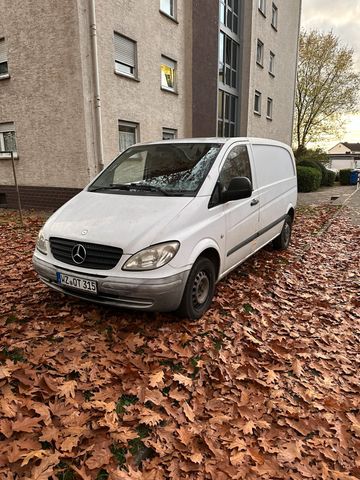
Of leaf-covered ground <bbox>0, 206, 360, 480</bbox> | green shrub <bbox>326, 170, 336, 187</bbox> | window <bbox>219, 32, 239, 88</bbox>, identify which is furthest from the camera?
green shrub <bbox>326, 170, 336, 187</bbox>

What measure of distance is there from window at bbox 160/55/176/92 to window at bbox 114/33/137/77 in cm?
179

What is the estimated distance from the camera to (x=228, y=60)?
18.4m

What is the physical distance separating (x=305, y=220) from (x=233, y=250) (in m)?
6.80

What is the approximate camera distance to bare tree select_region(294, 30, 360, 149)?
104 ft

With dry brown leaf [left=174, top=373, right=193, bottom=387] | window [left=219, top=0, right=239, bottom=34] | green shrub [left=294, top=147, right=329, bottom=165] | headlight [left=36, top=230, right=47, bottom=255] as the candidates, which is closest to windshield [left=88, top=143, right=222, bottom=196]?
headlight [left=36, top=230, right=47, bottom=255]

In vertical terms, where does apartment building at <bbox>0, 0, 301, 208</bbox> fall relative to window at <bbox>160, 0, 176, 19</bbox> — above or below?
below

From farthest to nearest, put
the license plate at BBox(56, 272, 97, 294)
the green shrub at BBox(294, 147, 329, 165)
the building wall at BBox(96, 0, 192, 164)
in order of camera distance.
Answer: the green shrub at BBox(294, 147, 329, 165)
the building wall at BBox(96, 0, 192, 164)
the license plate at BBox(56, 272, 97, 294)

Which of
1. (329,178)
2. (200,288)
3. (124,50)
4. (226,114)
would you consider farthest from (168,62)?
(329,178)

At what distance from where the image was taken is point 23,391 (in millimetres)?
2590

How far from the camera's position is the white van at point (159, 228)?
3148mm

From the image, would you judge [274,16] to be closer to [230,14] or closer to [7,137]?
[230,14]

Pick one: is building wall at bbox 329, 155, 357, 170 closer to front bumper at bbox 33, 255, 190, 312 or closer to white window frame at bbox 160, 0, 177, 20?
white window frame at bbox 160, 0, 177, 20

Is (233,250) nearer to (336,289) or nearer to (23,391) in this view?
(336,289)

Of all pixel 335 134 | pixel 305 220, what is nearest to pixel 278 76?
pixel 335 134
